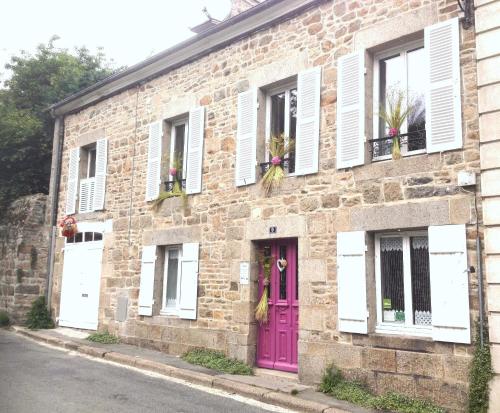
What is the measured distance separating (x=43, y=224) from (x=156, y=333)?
5189 millimetres

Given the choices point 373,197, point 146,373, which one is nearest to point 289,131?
point 373,197

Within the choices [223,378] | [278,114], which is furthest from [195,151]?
[223,378]

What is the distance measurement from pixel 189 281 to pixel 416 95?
4.73m

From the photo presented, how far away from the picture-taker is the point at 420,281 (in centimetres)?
621

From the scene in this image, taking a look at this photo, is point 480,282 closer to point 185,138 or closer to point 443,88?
point 443,88

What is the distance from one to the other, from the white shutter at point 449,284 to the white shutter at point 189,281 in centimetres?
413

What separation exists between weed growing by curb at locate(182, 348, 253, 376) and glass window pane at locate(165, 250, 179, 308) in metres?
1.22

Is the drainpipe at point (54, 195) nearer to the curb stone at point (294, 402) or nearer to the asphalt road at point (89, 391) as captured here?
the asphalt road at point (89, 391)

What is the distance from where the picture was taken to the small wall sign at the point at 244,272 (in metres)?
7.86

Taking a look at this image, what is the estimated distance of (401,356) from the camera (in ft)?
19.6

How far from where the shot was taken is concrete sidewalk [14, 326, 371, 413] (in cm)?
598

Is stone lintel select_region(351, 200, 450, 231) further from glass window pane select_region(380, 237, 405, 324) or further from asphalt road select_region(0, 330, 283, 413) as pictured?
asphalt road select_region(0, 330, 283, 413)

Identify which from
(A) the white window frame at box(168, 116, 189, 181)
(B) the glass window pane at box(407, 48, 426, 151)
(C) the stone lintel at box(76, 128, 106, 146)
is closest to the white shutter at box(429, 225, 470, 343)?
(B) the glass window pane at box(407, 48, 426, 151)

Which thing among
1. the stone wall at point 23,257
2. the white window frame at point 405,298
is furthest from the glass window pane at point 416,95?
the stone wall at point 23,257
